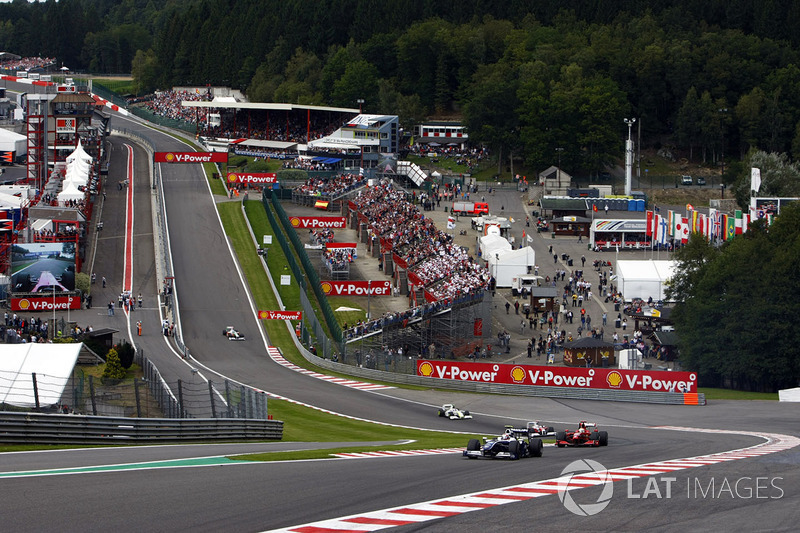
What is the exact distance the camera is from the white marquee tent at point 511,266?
81.1 m

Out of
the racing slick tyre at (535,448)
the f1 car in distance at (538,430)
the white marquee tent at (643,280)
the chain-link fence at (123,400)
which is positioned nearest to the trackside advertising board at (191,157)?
the white marquee tent at (643,280)

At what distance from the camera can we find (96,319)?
218ft

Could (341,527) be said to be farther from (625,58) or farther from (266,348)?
(625,58)

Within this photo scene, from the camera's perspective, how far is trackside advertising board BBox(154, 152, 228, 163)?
4437 inches

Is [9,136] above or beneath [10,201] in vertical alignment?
above

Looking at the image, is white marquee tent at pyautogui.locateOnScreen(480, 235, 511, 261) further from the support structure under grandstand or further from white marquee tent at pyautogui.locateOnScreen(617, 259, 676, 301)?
the support structure under grandstand

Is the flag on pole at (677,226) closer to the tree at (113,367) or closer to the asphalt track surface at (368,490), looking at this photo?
the asphalt track surface at (368,490)

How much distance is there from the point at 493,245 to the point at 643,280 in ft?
42.5

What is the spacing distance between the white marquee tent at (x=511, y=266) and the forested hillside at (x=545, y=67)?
145 feet

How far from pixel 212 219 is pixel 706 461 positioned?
236 feet

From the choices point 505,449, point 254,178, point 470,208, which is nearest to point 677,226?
point 470,208

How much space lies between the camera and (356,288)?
73.4m

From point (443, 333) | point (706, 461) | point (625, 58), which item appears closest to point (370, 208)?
point (443, 333)

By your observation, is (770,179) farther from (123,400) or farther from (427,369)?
(123,400)
